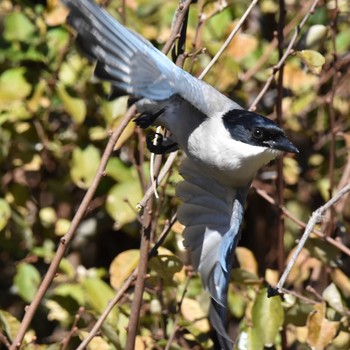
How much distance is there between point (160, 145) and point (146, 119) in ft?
0.43

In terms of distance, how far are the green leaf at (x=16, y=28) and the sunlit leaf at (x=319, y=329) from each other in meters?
1.30

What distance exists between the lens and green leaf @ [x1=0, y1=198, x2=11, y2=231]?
270cm

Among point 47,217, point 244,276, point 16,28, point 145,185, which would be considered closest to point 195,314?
point 244,276

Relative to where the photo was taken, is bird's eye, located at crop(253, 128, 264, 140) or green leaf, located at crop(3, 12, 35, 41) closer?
bird's eye, located at crop(253, 128, 264, 140)

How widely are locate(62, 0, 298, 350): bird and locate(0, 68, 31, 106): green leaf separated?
84 centimetres

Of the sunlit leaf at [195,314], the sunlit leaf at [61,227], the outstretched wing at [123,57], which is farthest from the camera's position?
the sunlit leaf at [61,227]

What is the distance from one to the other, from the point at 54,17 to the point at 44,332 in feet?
3.54

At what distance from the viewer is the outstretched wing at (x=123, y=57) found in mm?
1811

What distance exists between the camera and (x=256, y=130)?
2.11m

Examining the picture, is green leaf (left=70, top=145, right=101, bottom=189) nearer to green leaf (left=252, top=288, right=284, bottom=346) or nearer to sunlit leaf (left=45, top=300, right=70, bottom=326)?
sunlit leaf (left=45, top=300, right=70, bottom=326)

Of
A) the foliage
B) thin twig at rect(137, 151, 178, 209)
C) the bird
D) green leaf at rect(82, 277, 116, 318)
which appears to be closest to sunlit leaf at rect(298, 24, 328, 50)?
the foliage

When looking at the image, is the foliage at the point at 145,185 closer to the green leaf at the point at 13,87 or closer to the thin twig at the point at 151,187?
the green leaf at the point at 13,87

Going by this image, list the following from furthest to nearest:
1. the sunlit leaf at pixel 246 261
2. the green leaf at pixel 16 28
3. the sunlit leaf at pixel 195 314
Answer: the green leaf at pixel 16 28 < the sunlit leaf at pixel 246 261 < the sunlit leaf at pixel 195 314

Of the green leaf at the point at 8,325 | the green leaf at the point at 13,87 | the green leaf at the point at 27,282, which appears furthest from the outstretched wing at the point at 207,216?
the green leaf at the point at 13,87
